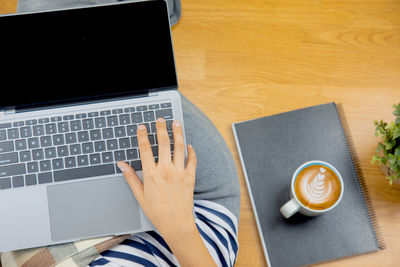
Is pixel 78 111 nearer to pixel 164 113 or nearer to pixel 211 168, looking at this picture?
pixel 164 113

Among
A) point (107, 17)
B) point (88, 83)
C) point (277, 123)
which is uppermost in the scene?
point (107, 17)

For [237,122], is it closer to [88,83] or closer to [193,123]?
[193,123]

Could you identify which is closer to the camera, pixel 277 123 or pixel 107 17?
pixel 107 17

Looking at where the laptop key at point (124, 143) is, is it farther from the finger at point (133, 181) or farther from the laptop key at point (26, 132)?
the laptop key at point (26, 132)

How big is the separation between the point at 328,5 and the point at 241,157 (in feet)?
1.43

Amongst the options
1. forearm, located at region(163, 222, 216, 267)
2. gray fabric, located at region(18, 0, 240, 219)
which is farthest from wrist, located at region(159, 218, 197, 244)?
gray fabric, located at region(18, 0, 240, 219)

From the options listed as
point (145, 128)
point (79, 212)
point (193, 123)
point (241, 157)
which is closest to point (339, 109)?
point (241, 157)

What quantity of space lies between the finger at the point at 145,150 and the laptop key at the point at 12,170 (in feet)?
0.69

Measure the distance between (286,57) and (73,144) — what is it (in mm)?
524

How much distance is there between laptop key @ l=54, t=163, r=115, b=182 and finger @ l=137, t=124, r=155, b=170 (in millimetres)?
64

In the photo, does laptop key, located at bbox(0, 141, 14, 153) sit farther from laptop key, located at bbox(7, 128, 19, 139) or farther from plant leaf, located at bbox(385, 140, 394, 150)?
plant leaf, located at bbox(385, 140, 394, 150)

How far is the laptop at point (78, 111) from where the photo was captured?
1.80 feet

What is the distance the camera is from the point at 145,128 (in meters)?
0.54

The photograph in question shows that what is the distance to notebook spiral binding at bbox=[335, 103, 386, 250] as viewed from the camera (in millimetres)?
699
